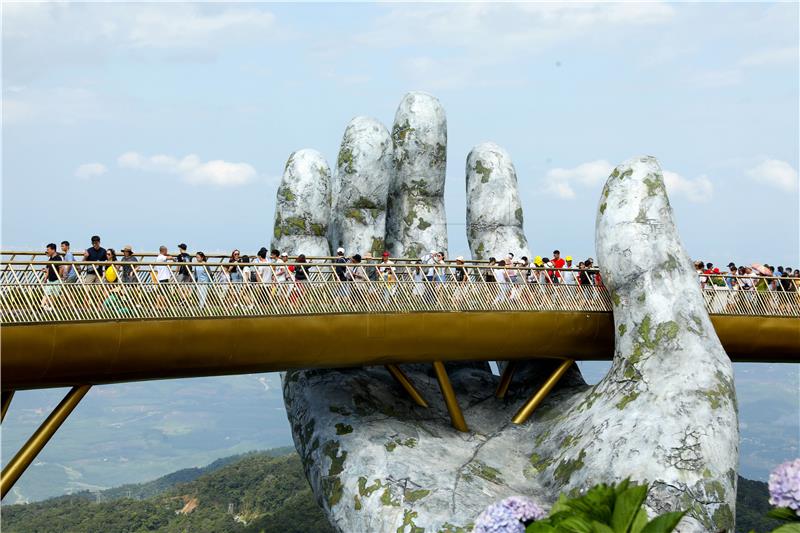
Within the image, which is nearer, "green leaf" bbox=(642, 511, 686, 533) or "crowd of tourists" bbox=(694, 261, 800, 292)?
"green leaf" bbox=(642, 511, 686, 533)

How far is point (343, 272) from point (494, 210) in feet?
38.6

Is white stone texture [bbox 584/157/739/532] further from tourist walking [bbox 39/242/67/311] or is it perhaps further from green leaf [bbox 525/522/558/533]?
green leaf [bbox 525/522/558/533]

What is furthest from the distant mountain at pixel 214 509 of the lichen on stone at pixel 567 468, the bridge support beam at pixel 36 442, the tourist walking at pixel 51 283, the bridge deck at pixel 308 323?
the tourist walking at pixel 51 283

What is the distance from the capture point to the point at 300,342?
2570 centimetres

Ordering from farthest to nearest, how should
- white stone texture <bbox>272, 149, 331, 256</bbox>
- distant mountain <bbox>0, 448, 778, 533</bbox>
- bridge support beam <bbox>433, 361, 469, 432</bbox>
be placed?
distant mountain <bbox>0, 448, 778, 533</bbox> < white stone texture <bbox>272, 149, 331, 256</bbox> < bridge support beam <bbox>433, 361, 469, 432</bbox>

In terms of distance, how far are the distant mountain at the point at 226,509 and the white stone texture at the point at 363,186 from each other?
25161 millimetres

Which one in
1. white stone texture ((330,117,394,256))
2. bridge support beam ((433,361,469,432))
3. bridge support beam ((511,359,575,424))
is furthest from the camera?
white stone texture ((330,117,394,256))

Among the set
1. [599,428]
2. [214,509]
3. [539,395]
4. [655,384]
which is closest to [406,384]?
[539,395]

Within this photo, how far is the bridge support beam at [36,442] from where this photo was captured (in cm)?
2334

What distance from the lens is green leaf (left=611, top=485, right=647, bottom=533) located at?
11.7 metres

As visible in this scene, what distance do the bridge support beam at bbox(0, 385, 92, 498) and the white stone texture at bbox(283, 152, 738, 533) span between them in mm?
7301

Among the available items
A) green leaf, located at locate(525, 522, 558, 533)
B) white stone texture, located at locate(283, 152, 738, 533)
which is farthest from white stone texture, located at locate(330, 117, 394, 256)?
green leaf, located at locate(525, 522, 558, 533)

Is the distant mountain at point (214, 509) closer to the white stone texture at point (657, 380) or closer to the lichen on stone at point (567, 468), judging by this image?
the lichen on stone at point (567, 468)

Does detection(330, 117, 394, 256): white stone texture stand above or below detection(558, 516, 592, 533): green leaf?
above
